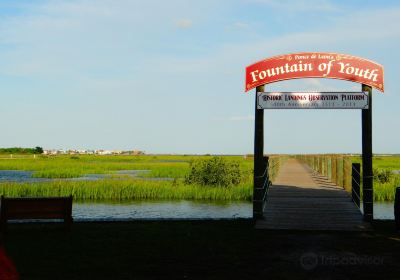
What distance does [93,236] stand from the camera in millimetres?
12492

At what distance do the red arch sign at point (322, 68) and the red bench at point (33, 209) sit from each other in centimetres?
677

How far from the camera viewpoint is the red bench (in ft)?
41.6

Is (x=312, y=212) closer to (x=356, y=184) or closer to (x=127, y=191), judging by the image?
(x=356, y=184)

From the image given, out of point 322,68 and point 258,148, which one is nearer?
point 322,68

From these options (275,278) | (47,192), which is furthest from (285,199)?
(47,192)

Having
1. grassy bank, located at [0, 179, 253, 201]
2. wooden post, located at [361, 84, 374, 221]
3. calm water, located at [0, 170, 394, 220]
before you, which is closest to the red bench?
wooden post, located at [361, 84, 374, 221]

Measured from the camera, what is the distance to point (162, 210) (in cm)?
2589

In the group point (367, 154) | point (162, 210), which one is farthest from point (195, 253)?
point (162, 210)

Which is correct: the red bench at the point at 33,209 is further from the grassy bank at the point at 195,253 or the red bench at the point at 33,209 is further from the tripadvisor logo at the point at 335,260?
the tripadvisor logo at the point at 335,260

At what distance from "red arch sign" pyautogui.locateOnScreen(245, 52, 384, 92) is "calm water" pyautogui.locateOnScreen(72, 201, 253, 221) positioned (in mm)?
10019

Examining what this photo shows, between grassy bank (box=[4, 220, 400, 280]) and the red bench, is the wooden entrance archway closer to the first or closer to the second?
grassy bank (box=[4, 220, 400, 280])

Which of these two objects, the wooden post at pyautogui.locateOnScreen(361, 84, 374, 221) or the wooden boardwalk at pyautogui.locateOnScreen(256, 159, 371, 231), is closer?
the wooden boardwalk at pyautogui.locateOnScreen(256, 159, 371, 231)

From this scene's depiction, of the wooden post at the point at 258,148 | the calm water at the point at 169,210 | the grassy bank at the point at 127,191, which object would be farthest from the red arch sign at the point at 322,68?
the grassy bank at the point at 127,191

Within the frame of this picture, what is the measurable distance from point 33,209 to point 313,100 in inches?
330
